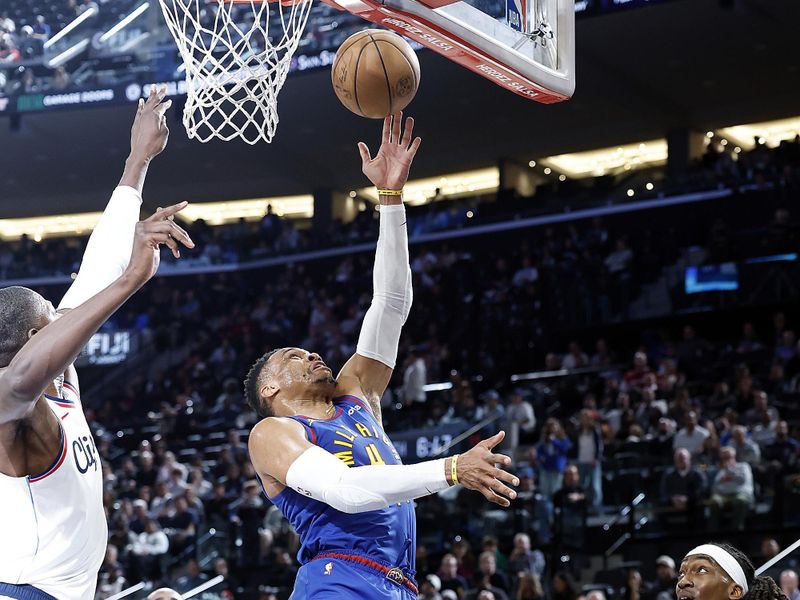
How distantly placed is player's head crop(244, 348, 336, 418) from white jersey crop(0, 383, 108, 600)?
1.27 metres

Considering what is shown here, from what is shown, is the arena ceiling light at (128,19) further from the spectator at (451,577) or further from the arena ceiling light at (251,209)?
the spectator at (451,577)

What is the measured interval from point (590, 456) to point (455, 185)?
40.7ft

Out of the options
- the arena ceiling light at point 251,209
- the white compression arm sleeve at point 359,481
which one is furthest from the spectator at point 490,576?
the arena ceiling light at point 251,209

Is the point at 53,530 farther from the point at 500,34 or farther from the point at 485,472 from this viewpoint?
the point at 500,34

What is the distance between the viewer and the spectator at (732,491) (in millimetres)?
9852

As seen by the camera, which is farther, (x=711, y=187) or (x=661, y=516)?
(x=711, y=187)

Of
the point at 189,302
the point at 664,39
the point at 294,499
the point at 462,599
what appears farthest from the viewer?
the point at 189,302

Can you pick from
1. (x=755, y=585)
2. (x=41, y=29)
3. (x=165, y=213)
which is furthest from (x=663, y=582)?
(x=41, y=29)

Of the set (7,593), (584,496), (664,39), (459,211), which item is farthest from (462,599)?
(459,211)

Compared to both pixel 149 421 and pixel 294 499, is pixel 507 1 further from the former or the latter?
pixel 149 421

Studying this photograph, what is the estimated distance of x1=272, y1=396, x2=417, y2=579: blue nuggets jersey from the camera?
385cm

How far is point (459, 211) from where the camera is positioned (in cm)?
2078

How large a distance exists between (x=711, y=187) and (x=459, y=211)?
15.7 ft

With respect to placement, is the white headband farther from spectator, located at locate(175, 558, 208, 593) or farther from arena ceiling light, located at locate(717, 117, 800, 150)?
arena ceiling light, located at locate(717, 117, 800, 150)
